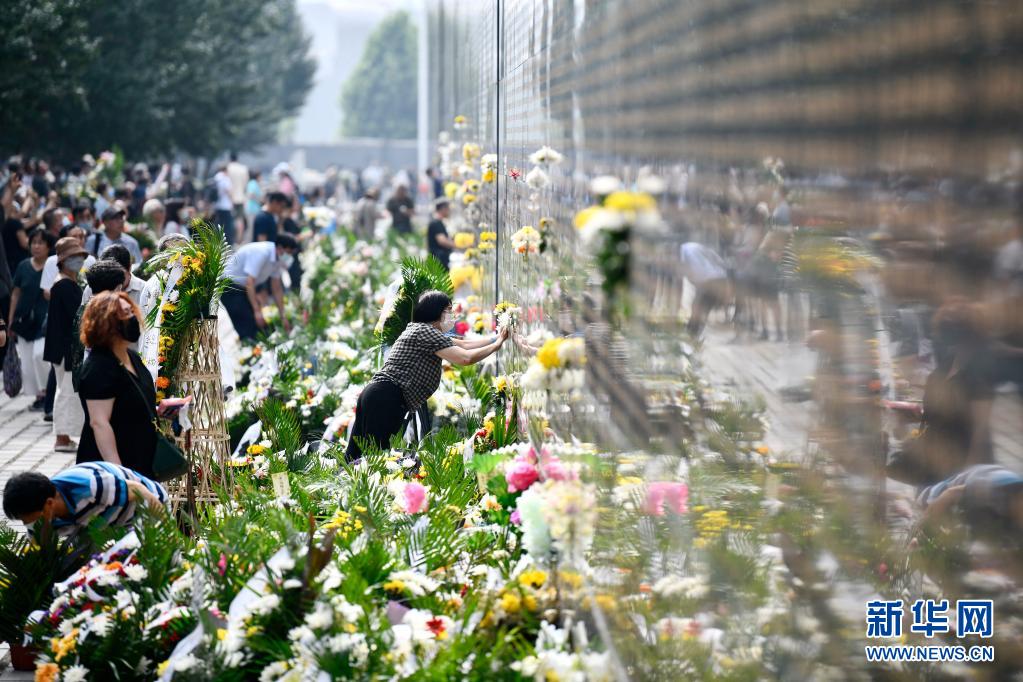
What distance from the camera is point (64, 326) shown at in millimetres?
10125

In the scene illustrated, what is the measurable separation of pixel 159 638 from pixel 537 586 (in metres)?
1.53

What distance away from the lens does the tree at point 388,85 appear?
121m

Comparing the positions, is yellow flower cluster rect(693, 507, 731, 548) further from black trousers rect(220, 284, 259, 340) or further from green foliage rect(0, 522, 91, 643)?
black trousers rect(220, 284, 259, 340)

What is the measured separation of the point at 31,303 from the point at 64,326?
1584 mm

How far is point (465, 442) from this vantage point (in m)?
6.85

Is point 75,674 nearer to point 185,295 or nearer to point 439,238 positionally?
point 185,295

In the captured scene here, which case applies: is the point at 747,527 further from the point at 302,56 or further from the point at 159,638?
the point at 302,56

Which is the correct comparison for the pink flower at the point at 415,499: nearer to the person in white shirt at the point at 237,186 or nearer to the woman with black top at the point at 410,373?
the woman with black top at the point at 410,373

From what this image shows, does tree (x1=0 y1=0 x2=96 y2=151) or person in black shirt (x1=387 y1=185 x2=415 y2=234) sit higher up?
tree (x1=0 y1=0 x2=96 y2=151)

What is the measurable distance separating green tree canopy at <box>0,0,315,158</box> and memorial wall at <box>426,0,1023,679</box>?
60.2 feet

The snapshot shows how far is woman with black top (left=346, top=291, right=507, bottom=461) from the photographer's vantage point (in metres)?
7.71

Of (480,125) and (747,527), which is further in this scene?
(480,125)

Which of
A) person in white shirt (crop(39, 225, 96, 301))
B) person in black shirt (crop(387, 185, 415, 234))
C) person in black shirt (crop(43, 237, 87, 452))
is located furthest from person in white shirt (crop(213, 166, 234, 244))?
person in black shirt (crop(43, 237, 87, 452))

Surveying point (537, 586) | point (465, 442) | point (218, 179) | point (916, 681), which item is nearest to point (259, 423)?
point (465, 442)
